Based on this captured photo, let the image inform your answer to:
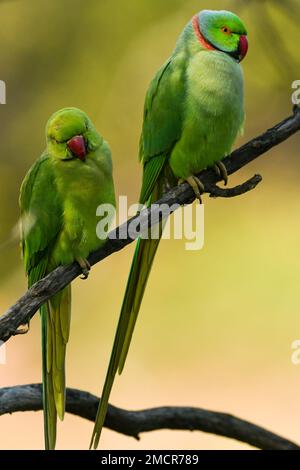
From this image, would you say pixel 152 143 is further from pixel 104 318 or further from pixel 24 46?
pixel 104 318

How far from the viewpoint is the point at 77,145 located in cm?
136

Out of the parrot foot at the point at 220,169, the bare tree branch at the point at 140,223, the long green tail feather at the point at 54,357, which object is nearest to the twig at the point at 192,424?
the long green tail feather at the point at 54,357

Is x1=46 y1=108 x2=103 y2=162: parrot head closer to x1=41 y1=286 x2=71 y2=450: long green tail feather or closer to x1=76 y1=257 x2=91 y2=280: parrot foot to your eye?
x1=76 y1=257 x2=91 y2=280: parrot foot

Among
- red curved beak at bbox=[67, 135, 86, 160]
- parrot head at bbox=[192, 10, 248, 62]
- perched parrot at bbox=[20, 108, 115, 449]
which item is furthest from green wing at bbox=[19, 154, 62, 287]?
parrot head at bbox=[192, 10, 248, 62]

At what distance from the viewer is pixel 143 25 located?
1727mm

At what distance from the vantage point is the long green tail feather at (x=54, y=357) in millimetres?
1370

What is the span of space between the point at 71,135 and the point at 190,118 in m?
0.23

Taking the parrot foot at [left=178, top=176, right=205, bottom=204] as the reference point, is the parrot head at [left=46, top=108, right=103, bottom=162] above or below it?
above

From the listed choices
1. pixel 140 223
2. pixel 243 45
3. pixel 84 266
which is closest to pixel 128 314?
pixel 84 266

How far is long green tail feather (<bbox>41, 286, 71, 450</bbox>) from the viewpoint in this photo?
53.9 inches

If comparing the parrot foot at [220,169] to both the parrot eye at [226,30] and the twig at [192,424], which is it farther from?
the twig at [192,424]

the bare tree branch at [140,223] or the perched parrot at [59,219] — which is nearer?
the bare tree branch at [140,223]

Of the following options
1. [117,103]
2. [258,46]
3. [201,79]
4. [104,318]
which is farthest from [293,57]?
[104,318]

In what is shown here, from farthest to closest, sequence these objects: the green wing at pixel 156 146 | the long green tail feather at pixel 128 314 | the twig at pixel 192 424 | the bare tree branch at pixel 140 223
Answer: the twig at pixel 192 424 → the green wing at pixel 156 146 → the long green tail feather at pixel 128 314 → the bare tree branch at pixel 140 223
